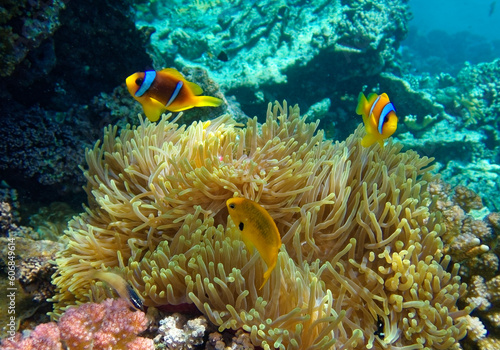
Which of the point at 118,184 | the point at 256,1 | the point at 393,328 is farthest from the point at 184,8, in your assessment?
the point at 393,328

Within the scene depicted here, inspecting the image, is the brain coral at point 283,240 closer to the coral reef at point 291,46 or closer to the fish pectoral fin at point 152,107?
the fish pectoral fin at point 152,107

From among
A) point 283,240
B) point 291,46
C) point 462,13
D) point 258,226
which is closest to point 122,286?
point 258,226

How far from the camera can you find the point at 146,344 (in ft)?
6.10

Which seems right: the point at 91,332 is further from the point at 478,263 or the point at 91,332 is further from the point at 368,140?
the point at 478,263

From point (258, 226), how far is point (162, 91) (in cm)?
169

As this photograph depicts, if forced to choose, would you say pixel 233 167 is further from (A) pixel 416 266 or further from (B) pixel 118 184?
(A) pixel 416 266

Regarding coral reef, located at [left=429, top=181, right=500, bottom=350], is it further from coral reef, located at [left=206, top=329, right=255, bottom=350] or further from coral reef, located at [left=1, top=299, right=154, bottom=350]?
coral reef, located at [left=1, top=299, right=154, bottom=350]

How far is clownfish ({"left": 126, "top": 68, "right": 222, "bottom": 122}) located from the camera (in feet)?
8.72

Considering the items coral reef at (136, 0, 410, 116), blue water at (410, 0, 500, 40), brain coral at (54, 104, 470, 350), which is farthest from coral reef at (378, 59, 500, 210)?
blue water at (410, 0, 500, 40)

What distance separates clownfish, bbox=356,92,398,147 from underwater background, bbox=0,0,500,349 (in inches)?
34.4

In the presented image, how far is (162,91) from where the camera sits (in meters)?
2.71

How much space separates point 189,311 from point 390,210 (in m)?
1.60

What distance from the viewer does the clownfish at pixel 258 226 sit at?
62.1 inches

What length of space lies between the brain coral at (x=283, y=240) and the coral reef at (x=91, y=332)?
0.64ft
